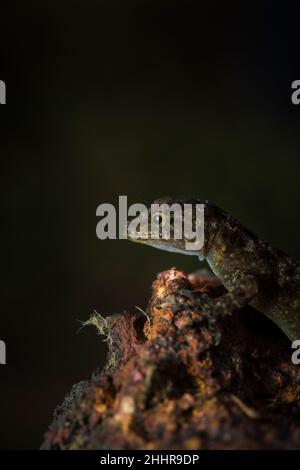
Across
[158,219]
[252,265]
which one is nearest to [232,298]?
[252,265]

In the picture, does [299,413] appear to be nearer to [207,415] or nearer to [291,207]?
[207,415]

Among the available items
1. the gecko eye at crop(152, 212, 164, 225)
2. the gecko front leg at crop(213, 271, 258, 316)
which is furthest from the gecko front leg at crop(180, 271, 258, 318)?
the gecko eye at crop(152, 212, 164, 225)

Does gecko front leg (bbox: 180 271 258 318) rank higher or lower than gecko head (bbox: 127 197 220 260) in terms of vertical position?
lower

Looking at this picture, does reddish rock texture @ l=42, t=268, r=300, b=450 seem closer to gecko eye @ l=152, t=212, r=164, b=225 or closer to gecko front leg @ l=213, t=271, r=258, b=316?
gecko front leg @ l=213, t=271, r=258, b=316

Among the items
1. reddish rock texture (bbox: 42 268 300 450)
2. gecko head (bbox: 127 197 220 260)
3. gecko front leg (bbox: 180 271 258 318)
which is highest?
gecko head (bbox: 127 197 220 260)

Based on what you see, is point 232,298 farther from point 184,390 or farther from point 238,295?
point 184,390
